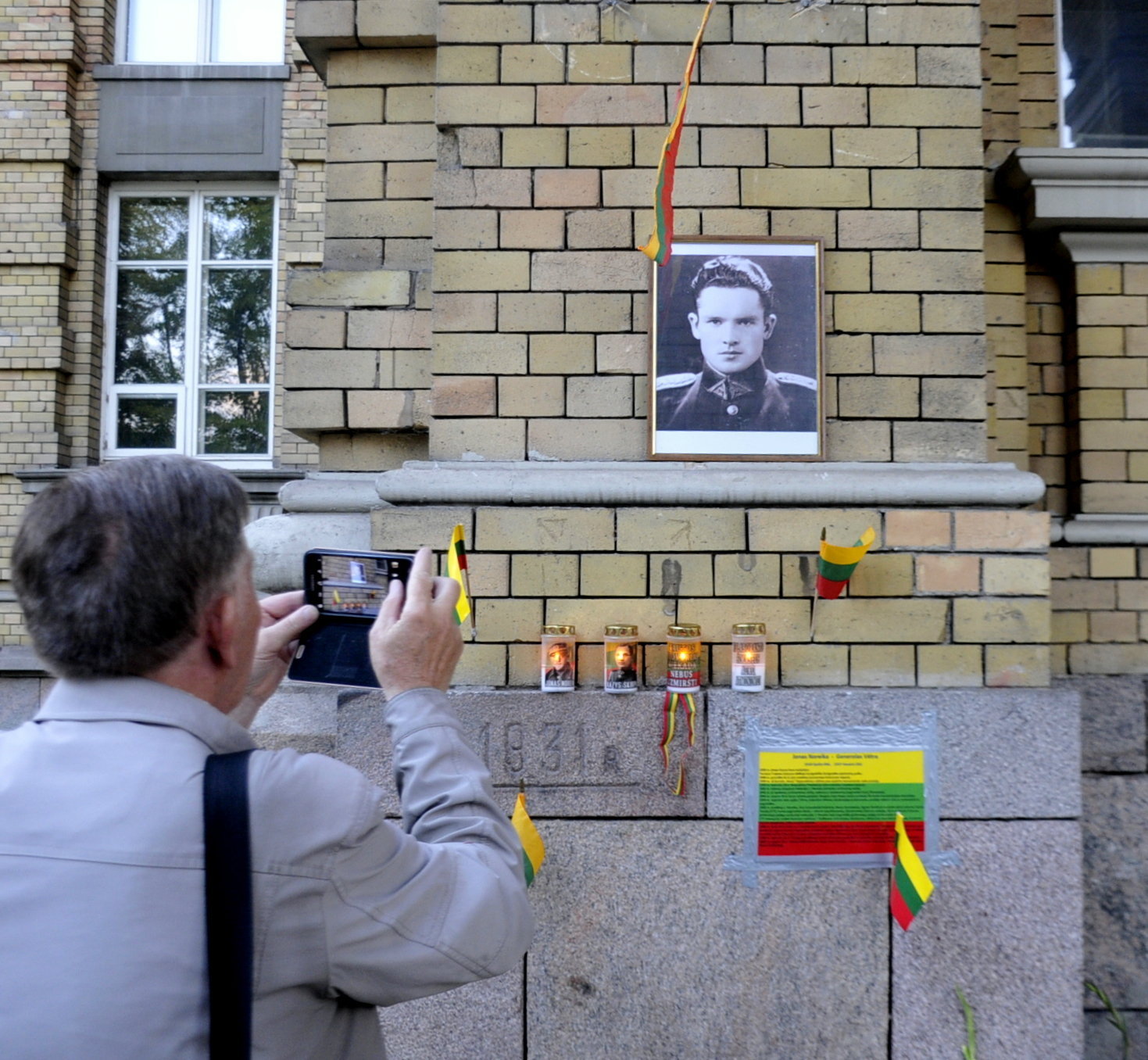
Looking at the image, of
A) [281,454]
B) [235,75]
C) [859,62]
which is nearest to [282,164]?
[235,75]

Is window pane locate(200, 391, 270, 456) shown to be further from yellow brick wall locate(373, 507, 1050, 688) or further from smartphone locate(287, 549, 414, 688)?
smartphone locate(287, 549, 414, 688)

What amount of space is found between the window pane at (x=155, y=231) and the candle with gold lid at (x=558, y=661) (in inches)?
256

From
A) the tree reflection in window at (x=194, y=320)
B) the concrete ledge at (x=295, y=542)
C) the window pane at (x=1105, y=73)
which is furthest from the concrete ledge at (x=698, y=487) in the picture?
the tree reflection in window at (x=194, y=320)

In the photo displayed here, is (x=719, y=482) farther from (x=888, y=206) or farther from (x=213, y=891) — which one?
(x=213, y=891)

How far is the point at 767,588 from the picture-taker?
304cm

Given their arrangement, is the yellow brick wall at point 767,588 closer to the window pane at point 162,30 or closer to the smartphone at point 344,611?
the smartphone at point 344,611

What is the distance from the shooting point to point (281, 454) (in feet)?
24.3

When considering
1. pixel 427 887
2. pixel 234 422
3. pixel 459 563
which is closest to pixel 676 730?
pixel 459 563

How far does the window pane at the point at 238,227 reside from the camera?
26.0ft

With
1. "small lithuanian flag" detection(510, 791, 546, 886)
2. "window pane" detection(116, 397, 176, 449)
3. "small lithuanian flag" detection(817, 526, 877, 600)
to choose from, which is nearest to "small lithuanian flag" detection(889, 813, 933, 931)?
"small lithuanian flag" detection(817, 526, 877, 600)

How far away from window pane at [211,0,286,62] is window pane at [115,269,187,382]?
1901 mm

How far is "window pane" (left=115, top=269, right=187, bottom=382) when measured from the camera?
7.94 meters

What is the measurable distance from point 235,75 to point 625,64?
564 cm

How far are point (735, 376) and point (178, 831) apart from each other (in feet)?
8.04
